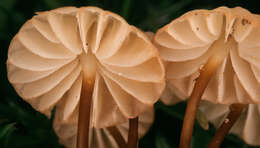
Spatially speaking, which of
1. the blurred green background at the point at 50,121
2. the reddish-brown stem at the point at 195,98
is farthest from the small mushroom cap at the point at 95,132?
the reddish-brown stem at the point at 195,98

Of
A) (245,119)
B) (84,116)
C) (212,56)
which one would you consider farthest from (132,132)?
(245,119)

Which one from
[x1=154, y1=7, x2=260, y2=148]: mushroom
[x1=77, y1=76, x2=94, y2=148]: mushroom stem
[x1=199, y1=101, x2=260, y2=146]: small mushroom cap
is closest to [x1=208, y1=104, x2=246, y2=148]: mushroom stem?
[x1=154, y1=7, x2=260, y2=148]: mushroom

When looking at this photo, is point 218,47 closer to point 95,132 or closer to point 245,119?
point 245,119

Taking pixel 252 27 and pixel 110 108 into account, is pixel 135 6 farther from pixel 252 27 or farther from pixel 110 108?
pixel 252 27

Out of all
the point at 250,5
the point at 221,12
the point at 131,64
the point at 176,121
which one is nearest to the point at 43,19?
the point at 131,64

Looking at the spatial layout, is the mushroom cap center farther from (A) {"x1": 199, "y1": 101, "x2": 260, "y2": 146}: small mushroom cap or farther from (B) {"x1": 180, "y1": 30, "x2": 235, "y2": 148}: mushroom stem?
(A) {"x1": 199, "y1": 101, "x2": 260, "y2": 146}: small mushroom cap

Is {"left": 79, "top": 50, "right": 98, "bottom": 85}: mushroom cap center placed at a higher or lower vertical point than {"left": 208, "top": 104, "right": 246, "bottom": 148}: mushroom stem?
higher
